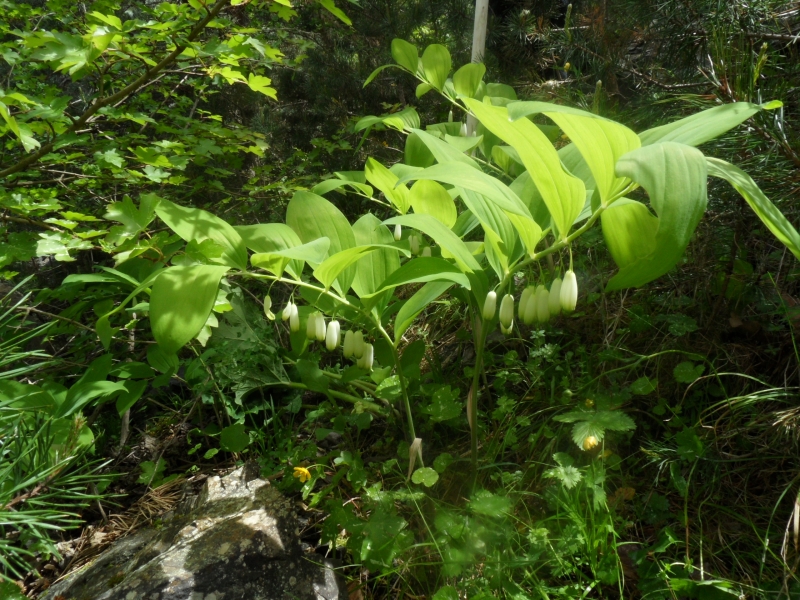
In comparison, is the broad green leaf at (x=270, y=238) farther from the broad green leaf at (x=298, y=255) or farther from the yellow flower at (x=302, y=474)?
the yellow flower at (x=302, y=474)

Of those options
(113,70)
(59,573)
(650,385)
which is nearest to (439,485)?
(650,385)

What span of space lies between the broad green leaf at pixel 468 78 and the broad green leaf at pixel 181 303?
131 centimetres

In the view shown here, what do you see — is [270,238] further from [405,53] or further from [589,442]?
[405,53]

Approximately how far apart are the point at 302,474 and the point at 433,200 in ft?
2.95

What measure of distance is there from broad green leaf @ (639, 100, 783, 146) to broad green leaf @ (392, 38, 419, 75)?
A: 132cm

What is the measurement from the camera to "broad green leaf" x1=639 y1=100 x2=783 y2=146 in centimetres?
91

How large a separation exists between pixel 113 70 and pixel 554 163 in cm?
169

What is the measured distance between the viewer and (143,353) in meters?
2.10

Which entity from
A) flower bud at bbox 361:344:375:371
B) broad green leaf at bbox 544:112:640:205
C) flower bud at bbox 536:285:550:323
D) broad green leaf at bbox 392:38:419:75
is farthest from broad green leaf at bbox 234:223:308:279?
broad green leaf at bbox 392:38:419:75

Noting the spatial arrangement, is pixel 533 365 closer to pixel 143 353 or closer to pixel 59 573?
pixel 143 353

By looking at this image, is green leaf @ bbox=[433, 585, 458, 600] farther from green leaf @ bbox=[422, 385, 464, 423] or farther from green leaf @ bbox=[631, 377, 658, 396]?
green leaf @ bbox=[631, 377, 658, 396]

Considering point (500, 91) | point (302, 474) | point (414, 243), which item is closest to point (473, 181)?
point (414, 243)

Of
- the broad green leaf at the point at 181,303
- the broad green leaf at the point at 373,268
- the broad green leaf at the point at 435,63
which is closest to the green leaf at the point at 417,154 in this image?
the broad green leaf at the point at 373,268

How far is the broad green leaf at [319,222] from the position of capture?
141 cm
